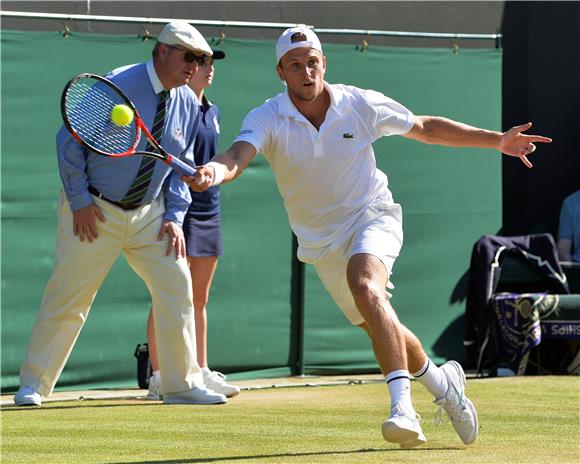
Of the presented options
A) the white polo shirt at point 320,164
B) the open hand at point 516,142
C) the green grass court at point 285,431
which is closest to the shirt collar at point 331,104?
the white polo shirt at point 320,164

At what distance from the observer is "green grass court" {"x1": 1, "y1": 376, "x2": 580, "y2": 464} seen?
17.8ft

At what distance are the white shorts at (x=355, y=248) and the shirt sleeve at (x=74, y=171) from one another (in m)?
1.62

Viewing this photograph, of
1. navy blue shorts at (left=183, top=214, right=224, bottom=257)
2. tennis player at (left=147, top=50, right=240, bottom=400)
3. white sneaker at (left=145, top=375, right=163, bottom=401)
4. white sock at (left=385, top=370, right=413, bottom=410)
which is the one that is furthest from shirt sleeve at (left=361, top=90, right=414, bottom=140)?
white sneaker at (left=145, top=375, right=163, bottom=401)

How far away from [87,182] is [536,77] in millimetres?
5058

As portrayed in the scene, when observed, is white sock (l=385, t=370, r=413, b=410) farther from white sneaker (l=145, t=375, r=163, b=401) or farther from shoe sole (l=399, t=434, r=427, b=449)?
white sneaker (l=145, t=375, r=163, b=401)

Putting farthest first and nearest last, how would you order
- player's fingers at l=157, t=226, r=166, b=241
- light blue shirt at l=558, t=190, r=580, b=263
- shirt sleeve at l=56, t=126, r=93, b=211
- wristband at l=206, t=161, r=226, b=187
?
light blue shirt at l=558, t=190, r=580, b=263 < player's fingers at l=157, t=226, r=166, b=241 < shirt sleeve at l=56, t=126, r=93, b=211 < wristband at l=206, t=161, r=226, b=187

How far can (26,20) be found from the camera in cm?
890

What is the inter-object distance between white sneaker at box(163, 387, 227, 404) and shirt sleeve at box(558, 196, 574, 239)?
4046mm

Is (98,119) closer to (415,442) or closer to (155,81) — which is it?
(155,81)

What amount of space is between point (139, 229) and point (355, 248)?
193cm

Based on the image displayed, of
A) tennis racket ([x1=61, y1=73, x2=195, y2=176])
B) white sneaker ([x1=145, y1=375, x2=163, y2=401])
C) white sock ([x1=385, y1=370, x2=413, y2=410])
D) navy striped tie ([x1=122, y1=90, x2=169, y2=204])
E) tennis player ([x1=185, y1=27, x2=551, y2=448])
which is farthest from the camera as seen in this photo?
white sneaker ([x1=145, y1=375, x2=163, y2=401])

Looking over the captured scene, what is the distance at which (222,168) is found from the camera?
550 cm

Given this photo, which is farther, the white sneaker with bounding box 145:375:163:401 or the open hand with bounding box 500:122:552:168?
the white sneaker with bounding box 145:375:163:401

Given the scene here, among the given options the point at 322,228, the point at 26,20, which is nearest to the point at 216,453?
the point at 322,228
